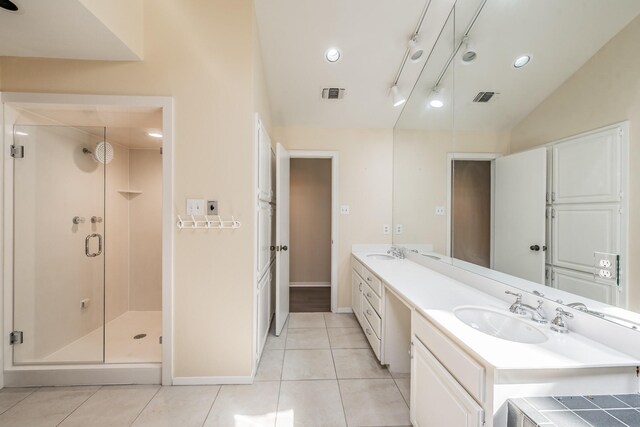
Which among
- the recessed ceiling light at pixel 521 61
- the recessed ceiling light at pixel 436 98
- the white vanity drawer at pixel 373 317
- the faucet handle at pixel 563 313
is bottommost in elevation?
the white vanity drawer at pixel 373 317

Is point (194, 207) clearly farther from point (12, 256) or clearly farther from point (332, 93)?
A: point (332, 93)

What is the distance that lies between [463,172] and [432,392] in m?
1.50

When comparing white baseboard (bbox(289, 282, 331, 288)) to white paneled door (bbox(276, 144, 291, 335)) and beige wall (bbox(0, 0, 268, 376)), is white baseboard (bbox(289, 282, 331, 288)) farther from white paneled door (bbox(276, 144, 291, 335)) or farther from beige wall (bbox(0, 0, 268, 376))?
beige wall (bbox(0, 0, 268, 376))

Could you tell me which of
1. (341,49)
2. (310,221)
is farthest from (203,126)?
(310,221)

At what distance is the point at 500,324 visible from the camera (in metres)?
1.34

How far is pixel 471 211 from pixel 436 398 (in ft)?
4.04

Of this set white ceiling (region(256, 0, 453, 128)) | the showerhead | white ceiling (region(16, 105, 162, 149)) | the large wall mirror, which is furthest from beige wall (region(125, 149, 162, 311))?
the large wall mirror

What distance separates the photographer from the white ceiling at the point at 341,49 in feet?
6.62

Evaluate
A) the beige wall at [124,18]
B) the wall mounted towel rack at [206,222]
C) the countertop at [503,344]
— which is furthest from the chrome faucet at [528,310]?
the beige wall at [124,18]

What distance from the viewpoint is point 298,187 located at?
15.8ft

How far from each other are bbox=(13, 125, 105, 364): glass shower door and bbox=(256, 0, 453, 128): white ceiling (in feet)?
5.97

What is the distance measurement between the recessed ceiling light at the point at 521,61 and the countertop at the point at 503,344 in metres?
1.32

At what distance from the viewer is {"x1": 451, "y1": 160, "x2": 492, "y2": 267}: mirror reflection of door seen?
1.70 metres

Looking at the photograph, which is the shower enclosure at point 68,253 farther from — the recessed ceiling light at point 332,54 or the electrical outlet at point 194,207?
the recessed ceiling light at point 332,54
